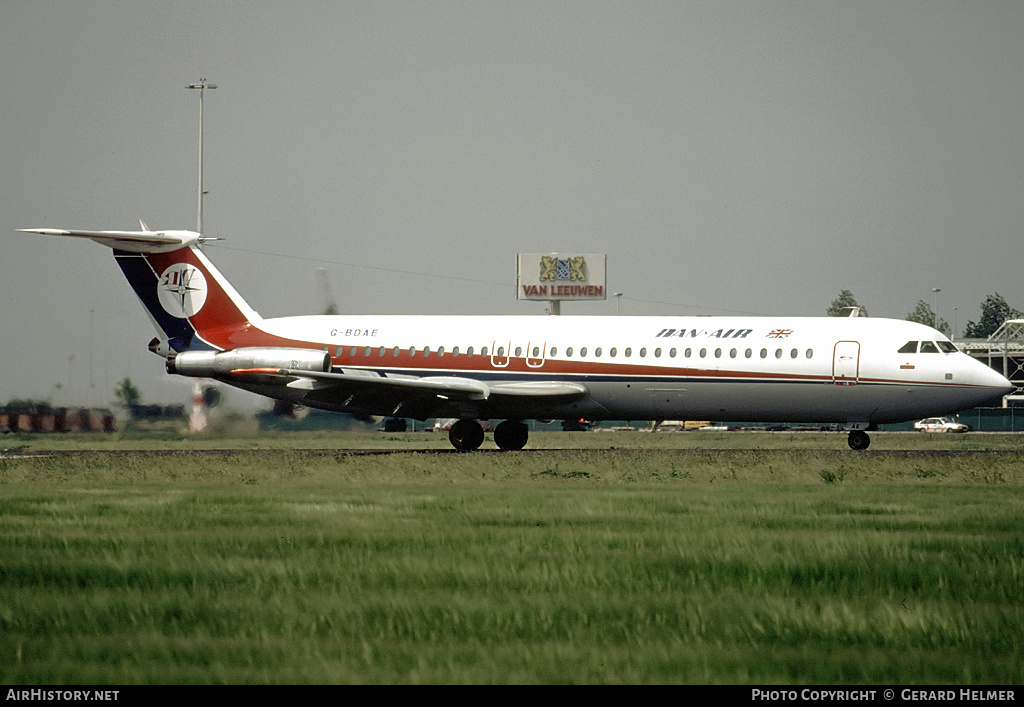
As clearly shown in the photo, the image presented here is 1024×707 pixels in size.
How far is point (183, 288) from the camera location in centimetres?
3872

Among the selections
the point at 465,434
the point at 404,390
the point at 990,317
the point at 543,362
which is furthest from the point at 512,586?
the point at 990,317

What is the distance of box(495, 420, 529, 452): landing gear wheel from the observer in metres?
38.3

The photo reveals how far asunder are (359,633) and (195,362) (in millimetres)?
28547

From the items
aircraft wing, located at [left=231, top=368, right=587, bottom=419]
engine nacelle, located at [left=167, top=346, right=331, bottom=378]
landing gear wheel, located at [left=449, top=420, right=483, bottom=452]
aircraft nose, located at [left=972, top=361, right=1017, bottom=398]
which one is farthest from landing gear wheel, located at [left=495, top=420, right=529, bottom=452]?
aircraft nose, located at [left=972, top=361, right=1017, bottom=398]

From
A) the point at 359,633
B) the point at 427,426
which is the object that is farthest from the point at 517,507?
the point at 427,426

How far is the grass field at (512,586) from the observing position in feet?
26.7

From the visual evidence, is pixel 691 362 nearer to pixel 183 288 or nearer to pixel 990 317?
pixel 183 288

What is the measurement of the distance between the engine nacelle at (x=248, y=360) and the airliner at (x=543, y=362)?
0.05 meters

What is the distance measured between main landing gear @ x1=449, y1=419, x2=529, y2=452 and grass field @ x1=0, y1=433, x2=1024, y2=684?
1556 cm

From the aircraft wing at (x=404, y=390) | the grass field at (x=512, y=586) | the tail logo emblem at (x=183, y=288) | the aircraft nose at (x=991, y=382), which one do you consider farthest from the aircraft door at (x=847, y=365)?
the tail logo emblem at (x=183, y=288)

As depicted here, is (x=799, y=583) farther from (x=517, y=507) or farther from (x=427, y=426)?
(x=427, y=426)

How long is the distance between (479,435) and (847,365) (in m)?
10.6

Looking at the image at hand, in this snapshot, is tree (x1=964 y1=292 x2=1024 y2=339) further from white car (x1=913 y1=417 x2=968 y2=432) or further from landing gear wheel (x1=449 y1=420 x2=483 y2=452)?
landing gear wheel (x1=449 y1=420 x2=483 y2=452)

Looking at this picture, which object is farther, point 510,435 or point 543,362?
point 510,435
